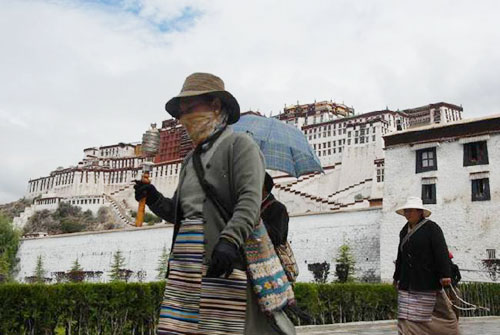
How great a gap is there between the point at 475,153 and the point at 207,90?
751 inches

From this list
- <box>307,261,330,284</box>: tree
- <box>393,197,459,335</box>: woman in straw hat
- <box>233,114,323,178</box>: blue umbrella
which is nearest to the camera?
<box>393,197,459,335</box>: woman in straw hat

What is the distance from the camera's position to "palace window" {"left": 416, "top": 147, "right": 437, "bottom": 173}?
20500 millimetres

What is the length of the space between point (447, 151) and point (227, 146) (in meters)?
19.3

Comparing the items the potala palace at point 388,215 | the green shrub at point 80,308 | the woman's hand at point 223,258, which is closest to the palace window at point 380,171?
the potala palace at point 388,215

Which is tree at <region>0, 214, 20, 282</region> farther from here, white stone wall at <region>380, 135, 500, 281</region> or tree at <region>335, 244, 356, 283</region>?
white stone wall at <region>380, 135, 500, 281</region>

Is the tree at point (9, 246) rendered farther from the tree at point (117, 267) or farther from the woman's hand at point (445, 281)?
the woman's hand at point (445, 281)

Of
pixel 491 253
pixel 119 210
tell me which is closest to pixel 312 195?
pixel 491 253

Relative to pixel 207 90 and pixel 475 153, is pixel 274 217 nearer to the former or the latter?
pixel 207 90

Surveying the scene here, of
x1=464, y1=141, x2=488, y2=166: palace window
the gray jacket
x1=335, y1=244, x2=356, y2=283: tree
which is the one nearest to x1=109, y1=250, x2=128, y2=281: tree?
x1=335, y1=244, x2=356, y2=283: tree

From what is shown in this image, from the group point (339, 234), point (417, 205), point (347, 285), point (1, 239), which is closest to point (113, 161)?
point (1, 239)

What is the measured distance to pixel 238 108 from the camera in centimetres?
273

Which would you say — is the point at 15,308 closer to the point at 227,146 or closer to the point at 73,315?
the point at 73,315

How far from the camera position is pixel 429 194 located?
20516 mm

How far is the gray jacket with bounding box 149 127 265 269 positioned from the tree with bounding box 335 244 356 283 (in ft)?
63.5
